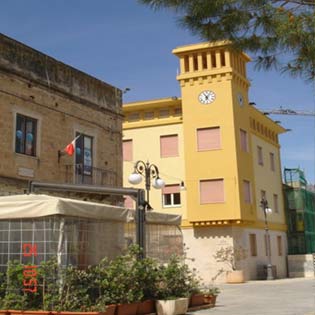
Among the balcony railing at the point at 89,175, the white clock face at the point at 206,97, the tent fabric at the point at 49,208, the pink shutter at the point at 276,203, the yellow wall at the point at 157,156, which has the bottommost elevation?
the tent fabric at the point at 49,208

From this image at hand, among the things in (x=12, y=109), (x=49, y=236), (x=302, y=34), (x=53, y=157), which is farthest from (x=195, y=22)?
(x=53, y=157)

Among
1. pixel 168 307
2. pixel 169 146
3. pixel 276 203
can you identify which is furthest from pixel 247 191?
pixel 168 307

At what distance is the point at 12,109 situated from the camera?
1778 cm

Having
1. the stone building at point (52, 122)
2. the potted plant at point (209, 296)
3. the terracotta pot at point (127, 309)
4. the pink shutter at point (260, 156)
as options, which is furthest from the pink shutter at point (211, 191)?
the terracotta pot at point (127, 309)

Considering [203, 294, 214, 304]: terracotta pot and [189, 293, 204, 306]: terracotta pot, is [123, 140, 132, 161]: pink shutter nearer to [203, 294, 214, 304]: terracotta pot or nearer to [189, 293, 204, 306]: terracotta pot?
[203, 294, 214, 304]: terracotta pot

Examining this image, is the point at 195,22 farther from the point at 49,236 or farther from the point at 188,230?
the point at 188,230

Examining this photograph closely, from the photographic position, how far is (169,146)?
108 ft

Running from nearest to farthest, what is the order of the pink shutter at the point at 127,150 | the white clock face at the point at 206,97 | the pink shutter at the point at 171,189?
the white clock face at the point at 206,97, the pink shutter at the point at 171,189, the pink shutter at the point at 127,150

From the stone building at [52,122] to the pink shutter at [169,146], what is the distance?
9385mm

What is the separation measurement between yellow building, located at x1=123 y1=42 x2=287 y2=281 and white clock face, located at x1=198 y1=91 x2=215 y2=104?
6cm

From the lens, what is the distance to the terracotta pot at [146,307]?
1105 centimetres

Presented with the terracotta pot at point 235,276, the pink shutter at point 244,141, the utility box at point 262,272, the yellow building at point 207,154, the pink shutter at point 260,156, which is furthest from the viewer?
the pink shutter at point 260,156

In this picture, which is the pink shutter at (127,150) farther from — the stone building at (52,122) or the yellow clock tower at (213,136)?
the stone building at (52,122)

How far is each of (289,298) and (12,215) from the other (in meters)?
10.0
